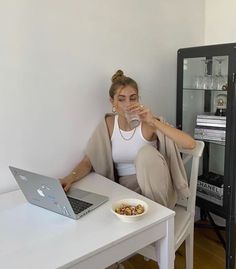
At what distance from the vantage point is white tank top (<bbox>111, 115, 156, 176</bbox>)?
5.76ft

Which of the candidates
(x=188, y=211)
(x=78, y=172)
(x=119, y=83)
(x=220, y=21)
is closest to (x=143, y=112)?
(x=119, y=83)

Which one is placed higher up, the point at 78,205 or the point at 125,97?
the point at 125,97

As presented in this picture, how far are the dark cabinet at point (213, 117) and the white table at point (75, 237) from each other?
82cm

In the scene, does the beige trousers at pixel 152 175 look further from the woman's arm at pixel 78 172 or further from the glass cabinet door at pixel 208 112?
the glass cabinet door at pixel 208 112

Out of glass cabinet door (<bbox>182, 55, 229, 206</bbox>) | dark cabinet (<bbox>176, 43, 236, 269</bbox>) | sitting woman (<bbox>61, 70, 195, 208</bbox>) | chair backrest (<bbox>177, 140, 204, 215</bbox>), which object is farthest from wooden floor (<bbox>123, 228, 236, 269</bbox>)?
sitting woman (<bbox>61, 70, 195, 208</bbox>)

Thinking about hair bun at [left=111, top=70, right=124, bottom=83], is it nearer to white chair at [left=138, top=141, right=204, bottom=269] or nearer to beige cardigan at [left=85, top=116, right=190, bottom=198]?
beige cardigan at [left=85, top=116, right=190, bottom=198]

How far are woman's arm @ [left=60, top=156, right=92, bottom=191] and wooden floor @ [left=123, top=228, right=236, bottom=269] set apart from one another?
2.55 feet

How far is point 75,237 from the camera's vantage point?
3.47 feet

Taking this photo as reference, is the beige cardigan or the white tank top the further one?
the white tank top

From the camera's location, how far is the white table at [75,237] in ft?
3.14

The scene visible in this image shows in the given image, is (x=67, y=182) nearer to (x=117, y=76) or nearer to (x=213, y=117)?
(x=117, y=76)

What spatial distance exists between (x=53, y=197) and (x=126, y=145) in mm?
684

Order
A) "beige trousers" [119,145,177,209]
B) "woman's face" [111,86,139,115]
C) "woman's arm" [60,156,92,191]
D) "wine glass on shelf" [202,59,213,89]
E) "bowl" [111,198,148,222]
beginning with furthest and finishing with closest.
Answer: "wine glass on shelf" [202,59,213,89], "woman's face" [111,86,139,115], "woman's arm" [60,156,92,191], "beige trousers" [119,145,177,209], "bowl" [111,198,148,222]

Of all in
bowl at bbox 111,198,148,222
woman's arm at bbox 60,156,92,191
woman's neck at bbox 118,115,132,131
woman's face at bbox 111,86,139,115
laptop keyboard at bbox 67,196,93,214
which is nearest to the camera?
bowl at bbox 111,198,148,222
